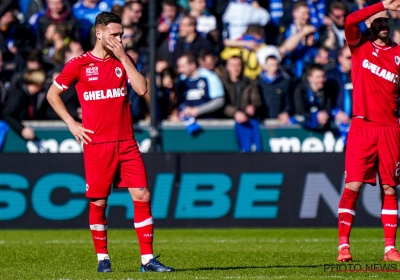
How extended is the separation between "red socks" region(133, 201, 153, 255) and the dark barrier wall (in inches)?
231

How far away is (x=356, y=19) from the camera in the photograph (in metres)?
9.17

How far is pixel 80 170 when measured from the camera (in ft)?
47.6

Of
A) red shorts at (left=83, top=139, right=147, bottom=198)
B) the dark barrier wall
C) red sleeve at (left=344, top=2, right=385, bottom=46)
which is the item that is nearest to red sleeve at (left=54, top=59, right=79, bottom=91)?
red shorts at (left=83, top=139, right=147, bottom=198)

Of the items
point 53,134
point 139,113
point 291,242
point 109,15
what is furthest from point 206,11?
point 109,15

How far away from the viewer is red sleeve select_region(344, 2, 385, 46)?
899 centimetres

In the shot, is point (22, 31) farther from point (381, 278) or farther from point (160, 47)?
point (381, 278)

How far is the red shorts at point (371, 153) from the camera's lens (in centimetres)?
962

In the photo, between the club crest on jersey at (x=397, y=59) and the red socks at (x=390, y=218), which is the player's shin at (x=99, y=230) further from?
the club crest on jersey at (x=397, y=59)

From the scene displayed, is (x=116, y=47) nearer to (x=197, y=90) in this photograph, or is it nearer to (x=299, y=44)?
(x=197, y=90)

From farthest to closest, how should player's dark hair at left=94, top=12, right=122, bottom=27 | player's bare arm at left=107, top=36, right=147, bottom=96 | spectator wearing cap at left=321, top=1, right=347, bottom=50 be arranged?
spectator wearing cap at left=321, top=1, right=347, bottom=50 < player's dark hair at left=94, top=12, right=122, bottom=27 < player's bare arm at left=107, top=36, right=147, bottom=96

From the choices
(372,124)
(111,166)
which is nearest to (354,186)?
(372,124)

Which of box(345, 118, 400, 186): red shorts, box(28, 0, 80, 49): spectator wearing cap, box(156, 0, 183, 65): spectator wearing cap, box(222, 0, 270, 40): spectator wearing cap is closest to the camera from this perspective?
box(345, 118, 400, 186): red shorts

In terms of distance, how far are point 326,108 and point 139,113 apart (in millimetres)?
2951

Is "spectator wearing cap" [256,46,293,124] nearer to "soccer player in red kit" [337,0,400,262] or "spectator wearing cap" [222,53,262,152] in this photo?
"spectator wearing cap" [222,53,262,152]
